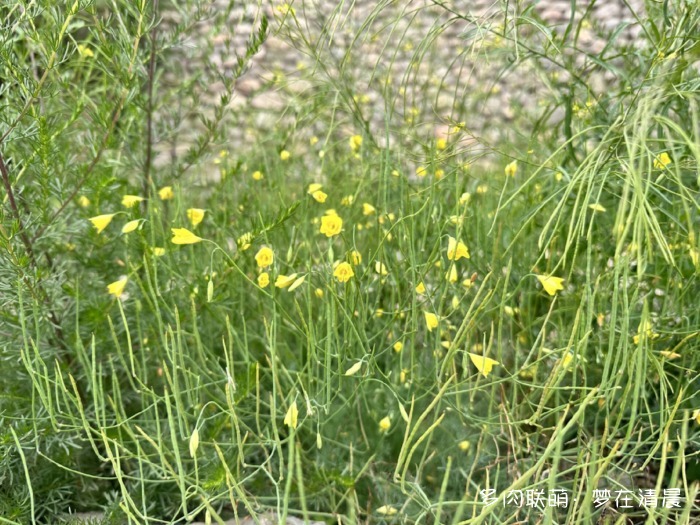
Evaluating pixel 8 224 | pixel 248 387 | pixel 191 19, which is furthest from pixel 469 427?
pixel 191 19

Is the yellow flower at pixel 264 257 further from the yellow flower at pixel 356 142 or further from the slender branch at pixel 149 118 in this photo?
the yellow flower at pixel 356 142

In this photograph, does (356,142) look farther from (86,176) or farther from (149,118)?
(86,176)

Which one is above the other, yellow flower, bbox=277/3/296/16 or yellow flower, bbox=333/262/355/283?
yellow flower, bbox=277/3/296/16

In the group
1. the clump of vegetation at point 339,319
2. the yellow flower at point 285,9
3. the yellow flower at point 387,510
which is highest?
the yellow flower at point 285,9

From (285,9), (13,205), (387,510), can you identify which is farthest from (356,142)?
(387,510)

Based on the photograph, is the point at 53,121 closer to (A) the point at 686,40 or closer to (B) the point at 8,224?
(B) the point at 8,224

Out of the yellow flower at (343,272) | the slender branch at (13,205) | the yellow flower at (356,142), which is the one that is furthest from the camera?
the yellow flower at (356,142)

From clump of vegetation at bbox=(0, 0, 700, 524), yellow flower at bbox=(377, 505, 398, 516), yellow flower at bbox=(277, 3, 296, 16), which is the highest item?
yellow flower at bbox=(277, 3, 296, 16)

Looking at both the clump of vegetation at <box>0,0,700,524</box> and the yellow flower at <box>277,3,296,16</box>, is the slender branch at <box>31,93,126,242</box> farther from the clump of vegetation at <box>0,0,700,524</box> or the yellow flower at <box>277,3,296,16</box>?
the yellow flower at <box>277,3,296,16</box>

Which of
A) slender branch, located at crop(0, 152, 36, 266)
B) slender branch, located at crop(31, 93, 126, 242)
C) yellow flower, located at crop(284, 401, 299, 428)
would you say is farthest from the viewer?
slender branch, located at crop(31, 93, 126, 242)

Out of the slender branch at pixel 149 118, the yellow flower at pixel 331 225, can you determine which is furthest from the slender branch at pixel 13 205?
the yellow flower at pixel 331 225

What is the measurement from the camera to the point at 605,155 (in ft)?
4.04

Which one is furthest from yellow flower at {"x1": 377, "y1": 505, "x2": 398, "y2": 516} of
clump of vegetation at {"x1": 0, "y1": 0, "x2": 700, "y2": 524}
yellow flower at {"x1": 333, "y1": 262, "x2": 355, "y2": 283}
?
yellow flower at {"x1": 333, "y1": 262, "x2": 355, "y2": 283}

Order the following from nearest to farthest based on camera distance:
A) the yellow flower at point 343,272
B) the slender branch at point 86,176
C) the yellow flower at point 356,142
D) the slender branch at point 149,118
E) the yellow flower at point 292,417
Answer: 1. the yellow flower at point 292,417
2. the yellow flower at point 343,272
3. the slender branch at point 86,176
4. the slender branch at point 149,118
5. the yellow flower at point 356,142
